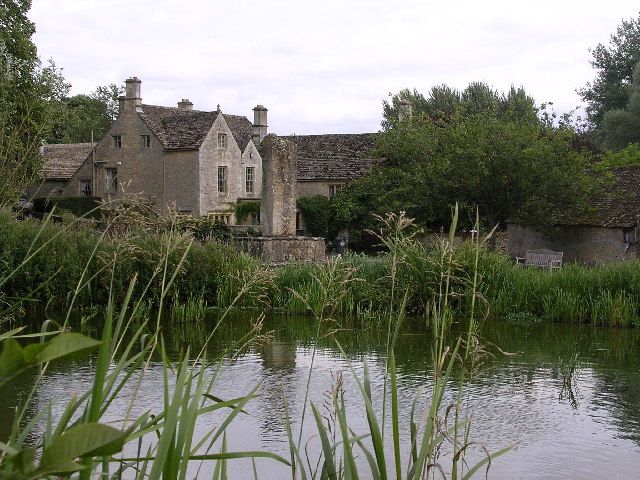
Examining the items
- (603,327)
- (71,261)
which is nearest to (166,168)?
(71,261)

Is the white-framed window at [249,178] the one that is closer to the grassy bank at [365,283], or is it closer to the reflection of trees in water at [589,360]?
the grassy bank at [365,283]

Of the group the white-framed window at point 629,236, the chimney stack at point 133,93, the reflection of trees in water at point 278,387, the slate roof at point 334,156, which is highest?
the chimney stack at point 133,93

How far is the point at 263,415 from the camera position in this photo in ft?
26.1

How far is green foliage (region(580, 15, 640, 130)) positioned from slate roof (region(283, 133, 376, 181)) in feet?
58.1

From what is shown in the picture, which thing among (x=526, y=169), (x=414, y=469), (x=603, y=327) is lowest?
(x=603, y=327)

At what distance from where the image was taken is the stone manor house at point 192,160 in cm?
4322

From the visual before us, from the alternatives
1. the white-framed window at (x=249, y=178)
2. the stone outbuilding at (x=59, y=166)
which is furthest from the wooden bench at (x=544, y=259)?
the stone outbuilding at (x=59, y=166)

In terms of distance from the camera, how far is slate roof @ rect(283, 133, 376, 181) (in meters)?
42.3

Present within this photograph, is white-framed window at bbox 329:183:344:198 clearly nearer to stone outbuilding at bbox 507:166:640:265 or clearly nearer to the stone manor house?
the stone manor house

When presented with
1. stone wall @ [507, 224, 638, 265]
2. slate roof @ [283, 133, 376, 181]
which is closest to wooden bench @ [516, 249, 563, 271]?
stone wall @ [507, 224, 638, 265]

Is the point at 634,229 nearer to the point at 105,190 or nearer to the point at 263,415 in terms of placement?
the point at 263,415

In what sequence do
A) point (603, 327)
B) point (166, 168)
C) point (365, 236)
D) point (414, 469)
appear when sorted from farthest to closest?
point (166, 168), point (365, 236), point (603, 327), point (414, 469)

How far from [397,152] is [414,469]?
30.8 m

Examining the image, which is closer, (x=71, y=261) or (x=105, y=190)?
(x=71, y=261)
